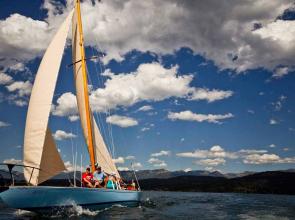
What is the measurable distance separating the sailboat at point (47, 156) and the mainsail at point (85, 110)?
0.07 m

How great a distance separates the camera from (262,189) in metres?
187

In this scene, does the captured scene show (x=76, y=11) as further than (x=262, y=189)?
No

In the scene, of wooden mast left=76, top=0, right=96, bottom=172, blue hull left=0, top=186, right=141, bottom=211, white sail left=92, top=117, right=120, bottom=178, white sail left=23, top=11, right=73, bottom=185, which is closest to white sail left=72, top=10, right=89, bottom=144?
wooden mast left=76, top=0, right=96, bottom=172

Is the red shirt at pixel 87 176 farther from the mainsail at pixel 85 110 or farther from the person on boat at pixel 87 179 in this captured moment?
the mainsail at pixel 85 110

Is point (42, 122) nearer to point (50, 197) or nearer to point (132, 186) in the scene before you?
point (50, 197)

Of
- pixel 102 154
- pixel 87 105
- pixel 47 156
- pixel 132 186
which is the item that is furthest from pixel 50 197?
pixel 132 186

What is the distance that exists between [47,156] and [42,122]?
2047mm

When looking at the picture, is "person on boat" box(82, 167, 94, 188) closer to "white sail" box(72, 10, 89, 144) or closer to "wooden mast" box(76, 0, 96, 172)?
"wooden mast" box(76, 0, 96, 172)

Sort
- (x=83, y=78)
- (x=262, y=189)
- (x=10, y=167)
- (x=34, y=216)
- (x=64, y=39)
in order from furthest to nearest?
(x=262, y=189)
(x=83, y=78)
(x=64, y=39)
(x=34, y=216)
(x=10, y=167)

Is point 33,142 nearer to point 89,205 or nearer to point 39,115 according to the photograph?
point 39,115

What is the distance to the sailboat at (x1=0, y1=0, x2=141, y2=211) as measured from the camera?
19203 mm

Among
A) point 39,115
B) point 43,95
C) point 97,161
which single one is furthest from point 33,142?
point 97,161

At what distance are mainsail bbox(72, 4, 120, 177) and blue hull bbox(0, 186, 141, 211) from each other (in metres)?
4.28

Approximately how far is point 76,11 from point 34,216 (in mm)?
15277
